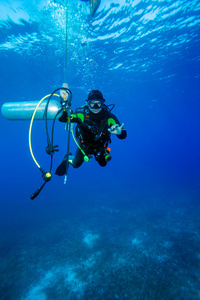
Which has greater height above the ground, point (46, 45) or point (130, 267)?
point (46, 45)

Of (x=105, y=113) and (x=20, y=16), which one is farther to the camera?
(x=20, y=16)

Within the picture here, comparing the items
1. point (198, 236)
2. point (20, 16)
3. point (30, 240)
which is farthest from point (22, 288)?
point (20, 16)

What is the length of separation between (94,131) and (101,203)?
13.9m

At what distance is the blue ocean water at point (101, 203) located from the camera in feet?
22.7

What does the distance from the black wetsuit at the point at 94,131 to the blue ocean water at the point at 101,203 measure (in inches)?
231

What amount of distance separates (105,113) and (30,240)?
1086 cm

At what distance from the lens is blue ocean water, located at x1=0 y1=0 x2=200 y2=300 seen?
692 centimetres

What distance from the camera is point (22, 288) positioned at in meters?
7.00

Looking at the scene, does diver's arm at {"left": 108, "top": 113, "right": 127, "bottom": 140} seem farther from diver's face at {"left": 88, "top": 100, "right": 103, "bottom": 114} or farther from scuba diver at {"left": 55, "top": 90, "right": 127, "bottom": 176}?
diver's face at {"left": 88, "top": 100, "right": 103, "bottom": 114}

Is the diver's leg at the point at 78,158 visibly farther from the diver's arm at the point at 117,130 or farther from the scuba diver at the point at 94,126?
the diver's arm at the point at 117,130

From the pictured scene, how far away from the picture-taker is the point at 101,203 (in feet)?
55.7

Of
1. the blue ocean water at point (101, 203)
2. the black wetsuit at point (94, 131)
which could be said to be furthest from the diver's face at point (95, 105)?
the blue ocean water at point (101, 203)

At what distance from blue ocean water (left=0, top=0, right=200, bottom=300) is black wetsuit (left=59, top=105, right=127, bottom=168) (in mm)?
5859

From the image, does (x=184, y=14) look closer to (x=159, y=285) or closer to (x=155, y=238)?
(x=155, y=238)
